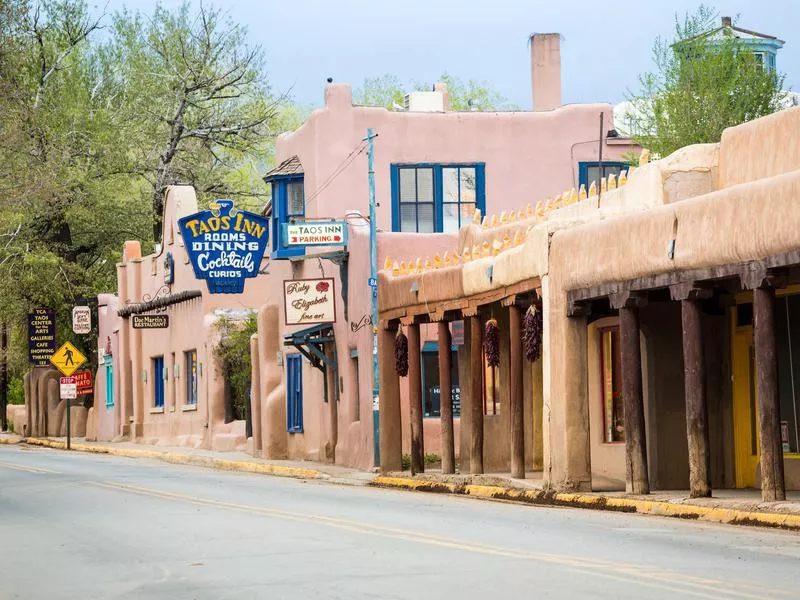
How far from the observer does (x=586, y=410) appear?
23109 millimetres

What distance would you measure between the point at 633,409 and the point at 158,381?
109 feet

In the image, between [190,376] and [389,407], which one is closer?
[389,407]

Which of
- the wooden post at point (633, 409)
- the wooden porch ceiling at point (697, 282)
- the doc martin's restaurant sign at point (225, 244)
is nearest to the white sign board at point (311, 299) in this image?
the doc martin's restaurant sign at point (225, 244)

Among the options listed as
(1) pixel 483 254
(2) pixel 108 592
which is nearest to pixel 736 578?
(2) pixel 108 592

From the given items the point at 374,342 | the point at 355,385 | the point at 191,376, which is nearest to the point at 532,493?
the point at 374,342

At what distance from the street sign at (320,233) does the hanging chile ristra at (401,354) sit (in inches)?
182

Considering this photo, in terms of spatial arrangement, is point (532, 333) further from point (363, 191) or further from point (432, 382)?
point (363, 191)

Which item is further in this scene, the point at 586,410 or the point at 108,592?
the point at 586,410

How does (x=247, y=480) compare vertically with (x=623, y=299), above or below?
below

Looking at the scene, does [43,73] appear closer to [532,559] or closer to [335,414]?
[335,414]

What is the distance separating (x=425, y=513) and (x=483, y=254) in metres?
8.22

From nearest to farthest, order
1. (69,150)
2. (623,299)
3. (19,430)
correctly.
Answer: (623,299)
(69,150)
(19,430)

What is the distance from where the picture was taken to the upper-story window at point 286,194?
39.0 metres

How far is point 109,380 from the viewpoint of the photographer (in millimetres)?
58344
